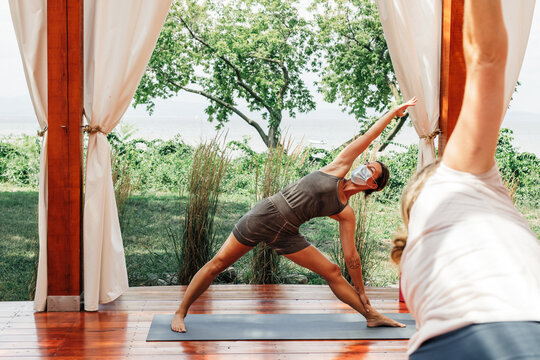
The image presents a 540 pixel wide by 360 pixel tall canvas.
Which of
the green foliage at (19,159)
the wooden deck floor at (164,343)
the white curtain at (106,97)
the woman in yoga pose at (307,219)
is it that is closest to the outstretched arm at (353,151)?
the woman in yoga pose at (307,219)

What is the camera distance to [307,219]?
3486mm

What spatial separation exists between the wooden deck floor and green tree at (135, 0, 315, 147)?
12.6ft

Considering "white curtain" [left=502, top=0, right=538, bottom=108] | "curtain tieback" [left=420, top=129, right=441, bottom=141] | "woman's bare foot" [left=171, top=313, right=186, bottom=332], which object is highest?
"white curtain" [left=502, top=0, right=538, bottom=108]

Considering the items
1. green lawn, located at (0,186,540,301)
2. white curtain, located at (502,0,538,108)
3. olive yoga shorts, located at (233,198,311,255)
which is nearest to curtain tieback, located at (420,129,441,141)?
white curtain, located at (502,0,538,108)

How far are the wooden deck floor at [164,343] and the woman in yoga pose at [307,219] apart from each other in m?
0.30

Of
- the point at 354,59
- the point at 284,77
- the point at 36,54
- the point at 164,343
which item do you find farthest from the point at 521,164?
the point at 36,54

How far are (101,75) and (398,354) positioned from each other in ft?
8.24

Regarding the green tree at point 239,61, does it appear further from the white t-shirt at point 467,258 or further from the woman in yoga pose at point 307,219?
the white t-shirt at point 467,258

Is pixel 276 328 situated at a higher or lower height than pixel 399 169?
lower

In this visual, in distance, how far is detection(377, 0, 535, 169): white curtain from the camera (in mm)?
4156

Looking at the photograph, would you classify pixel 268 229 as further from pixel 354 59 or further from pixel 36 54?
pixel 354 59

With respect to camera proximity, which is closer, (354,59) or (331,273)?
(331,273)

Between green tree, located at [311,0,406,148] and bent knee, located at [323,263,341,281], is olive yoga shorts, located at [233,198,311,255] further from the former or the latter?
green tree, located at [311,0,406,148]

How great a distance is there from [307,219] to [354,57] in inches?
195
